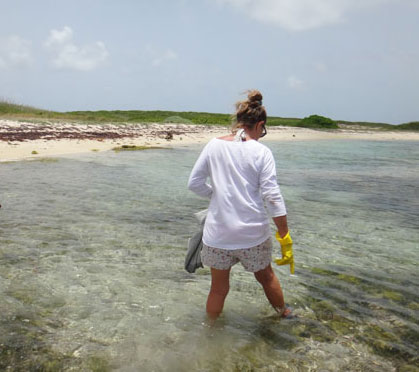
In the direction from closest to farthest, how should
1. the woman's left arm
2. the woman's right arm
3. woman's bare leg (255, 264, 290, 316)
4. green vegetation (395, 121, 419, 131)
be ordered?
the woman's left arm, the woman's right arm, woman's bare leg (255, 264, 290, 316), green vegetation (395, 121, 419, 131)

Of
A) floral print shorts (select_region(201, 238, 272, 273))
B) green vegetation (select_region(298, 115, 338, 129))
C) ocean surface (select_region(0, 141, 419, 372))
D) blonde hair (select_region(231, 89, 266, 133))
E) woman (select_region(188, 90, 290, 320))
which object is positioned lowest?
ocean surface (select_region(0, 141, 419, 372))

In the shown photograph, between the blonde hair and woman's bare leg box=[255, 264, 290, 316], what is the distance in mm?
1428

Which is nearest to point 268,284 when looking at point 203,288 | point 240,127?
point 203,288

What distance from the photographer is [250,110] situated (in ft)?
11.8

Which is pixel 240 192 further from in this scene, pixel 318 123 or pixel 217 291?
pixel 318 123

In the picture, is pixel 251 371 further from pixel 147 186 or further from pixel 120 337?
pixel 147 186

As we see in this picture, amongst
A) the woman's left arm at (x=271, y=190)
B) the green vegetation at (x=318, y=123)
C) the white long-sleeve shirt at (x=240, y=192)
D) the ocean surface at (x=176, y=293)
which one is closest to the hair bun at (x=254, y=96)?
the white long-sleeve shirt at (x=240, y=192)

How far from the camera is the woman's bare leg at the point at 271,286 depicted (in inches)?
154

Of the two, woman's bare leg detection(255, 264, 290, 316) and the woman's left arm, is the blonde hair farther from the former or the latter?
woman's bare leg detection(255, 264, 290, 316)

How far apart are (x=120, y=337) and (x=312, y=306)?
2.24 meters

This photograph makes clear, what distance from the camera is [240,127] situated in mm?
3668

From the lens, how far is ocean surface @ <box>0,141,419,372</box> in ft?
11.7

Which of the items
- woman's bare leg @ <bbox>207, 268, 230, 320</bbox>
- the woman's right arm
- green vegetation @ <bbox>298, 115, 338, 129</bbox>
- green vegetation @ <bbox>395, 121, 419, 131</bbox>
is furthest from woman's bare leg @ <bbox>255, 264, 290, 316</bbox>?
green vegetation @ <bbox>395, 121, 419, 131</bbox>

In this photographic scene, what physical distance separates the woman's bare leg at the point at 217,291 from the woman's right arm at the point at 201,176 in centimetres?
78
